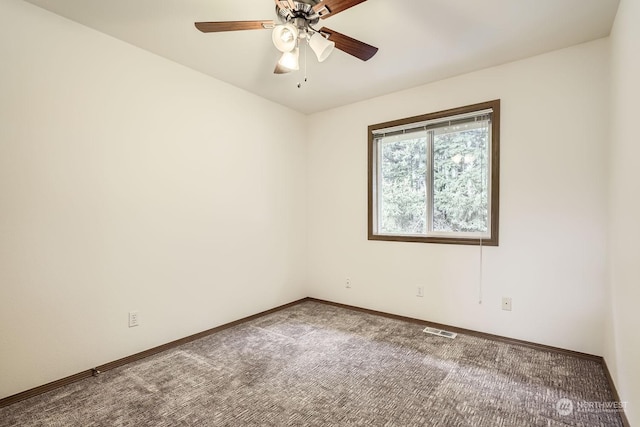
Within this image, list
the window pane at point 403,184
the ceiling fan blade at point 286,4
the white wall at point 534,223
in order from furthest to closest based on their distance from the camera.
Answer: the window pane at point 403,184, the white wall at point 534,223, the ceiling fan blade at point 286,4

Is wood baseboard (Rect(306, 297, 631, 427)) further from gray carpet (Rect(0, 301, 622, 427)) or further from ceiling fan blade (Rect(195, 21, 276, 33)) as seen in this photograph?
ceiling fan blade (Rect(195, 21, 276, 33))

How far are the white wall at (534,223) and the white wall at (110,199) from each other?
5.66ft

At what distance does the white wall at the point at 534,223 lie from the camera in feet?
7.74

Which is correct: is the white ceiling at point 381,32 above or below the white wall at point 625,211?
above

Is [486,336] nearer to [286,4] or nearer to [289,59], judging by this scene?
[289,59]

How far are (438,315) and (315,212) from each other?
1.90m

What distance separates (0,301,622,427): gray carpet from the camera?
171 centimetres

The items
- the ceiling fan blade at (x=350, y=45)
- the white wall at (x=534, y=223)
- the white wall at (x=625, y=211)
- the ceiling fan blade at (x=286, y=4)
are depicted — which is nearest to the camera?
the white wall at (x=625, y=211)

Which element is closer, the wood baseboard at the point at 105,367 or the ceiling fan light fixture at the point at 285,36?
the ceiling fan light fixture at the point at 285,36

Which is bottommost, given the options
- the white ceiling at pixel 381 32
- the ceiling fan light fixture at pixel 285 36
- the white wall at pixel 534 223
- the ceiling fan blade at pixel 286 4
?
the white wall at pixel 534 223

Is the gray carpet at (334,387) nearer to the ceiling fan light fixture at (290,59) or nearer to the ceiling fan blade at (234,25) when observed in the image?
the ceiling fan light fixture at (290,59)

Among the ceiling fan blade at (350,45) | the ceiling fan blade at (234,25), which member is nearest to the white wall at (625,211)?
the ceiling fan blade at (350,45)

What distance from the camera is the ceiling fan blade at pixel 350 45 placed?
6.00 ft

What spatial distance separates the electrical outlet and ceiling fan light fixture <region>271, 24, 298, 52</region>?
2247 mm
